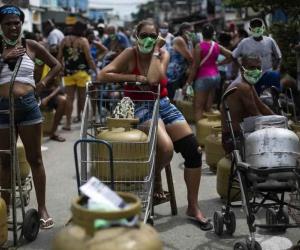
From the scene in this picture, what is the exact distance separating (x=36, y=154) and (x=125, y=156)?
1.03m

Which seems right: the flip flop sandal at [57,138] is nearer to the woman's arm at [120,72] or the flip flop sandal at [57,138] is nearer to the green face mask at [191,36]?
the green face mask at [191,36]

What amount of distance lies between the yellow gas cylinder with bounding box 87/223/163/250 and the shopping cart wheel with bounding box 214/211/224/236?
2.43 metres

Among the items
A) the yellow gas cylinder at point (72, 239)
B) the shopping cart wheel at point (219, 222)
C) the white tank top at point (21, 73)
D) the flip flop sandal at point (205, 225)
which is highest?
the white tank top at point (21, 73)

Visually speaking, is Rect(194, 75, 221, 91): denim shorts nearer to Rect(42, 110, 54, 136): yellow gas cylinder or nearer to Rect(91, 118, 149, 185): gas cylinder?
Rect(42, 110, 54, 136): yellow gas cylinder

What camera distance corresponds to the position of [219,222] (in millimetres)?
4875

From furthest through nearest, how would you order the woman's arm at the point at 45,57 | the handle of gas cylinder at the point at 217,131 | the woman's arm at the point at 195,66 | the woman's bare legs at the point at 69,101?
the woman's bare legs at the point at 69,101 < the woman's arm at the point at 195,66 < the handle of gas cylinder at the point at 217,131 < the woman's arm at the point at 45,57

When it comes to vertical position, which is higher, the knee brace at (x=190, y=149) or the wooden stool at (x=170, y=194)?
the knee brace at (x=190, y=149)

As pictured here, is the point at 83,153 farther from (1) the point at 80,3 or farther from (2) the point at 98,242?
(1) the point at 80,3

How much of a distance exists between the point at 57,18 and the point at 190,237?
38953mm

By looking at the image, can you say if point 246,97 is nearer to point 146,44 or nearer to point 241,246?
point 146,44

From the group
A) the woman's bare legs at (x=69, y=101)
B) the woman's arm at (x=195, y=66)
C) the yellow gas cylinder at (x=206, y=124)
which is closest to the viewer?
the yellow gas cylinder at (x=206, y=124)

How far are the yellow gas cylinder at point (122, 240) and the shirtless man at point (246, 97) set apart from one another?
106 inches

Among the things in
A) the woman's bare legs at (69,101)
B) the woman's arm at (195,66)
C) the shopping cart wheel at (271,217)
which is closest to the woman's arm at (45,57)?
the shopping cart wheel at (271,217)

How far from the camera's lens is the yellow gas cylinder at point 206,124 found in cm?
808
